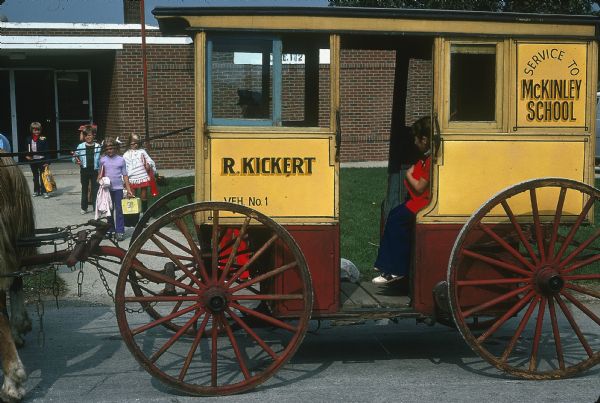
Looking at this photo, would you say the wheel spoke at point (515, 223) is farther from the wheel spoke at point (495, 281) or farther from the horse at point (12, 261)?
the horse at point (12, 261)

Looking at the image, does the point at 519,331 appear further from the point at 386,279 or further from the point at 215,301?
the point at 215,301

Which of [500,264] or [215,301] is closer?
[215,301]

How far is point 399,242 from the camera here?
5895mm

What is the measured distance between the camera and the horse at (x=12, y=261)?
5.01 metres

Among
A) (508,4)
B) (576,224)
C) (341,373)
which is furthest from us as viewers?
(508,4)

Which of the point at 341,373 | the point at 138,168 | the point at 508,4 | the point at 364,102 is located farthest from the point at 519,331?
the point at 508,4

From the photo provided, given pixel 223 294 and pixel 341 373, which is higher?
pixel 223 294

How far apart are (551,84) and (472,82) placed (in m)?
0.53

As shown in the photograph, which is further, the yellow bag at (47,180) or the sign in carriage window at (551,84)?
the yellow bag at (47,180)

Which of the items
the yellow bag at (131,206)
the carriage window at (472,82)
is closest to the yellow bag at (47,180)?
the yellow bag at (131,206)

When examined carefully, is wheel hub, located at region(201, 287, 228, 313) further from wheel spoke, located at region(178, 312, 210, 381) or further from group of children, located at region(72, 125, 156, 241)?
group of children, located at region(72, 125, 156, 241)

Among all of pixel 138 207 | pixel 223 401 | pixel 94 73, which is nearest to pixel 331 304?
pixel 223 401

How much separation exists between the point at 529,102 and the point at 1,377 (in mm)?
4129

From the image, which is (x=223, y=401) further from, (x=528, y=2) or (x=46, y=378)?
(x=528, y=2)
